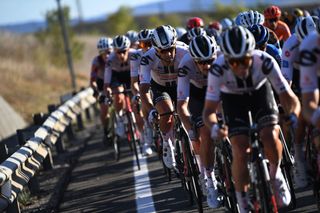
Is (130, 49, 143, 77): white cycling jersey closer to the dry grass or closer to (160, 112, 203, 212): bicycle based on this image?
(160, 112, 203, 212): bicycle

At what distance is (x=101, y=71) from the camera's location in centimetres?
1530

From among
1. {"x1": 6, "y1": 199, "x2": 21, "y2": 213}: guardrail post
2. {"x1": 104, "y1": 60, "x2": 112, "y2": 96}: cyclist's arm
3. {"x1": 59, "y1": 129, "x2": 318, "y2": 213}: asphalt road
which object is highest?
{"x1": 104, "y1": 60, "x2": 112, "y2": 96}: cyclist's arm

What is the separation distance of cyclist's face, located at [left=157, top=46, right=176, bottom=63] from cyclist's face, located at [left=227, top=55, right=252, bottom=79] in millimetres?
2853

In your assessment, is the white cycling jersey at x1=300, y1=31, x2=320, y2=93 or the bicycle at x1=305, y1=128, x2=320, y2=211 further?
the bicycle at x1=305, y1=128, x2=320, y2=211

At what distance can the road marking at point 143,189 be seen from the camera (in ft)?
29.8

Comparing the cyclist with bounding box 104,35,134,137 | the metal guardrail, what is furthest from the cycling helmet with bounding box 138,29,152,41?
the metal guardrail

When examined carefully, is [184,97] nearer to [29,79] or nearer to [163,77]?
[163,77]

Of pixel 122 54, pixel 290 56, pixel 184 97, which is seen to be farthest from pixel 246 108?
pixel 122 54

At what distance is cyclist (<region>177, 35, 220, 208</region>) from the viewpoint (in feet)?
25.6

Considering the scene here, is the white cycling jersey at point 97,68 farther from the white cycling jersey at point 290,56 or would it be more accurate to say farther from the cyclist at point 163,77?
the white cycling jersey at point 290,56

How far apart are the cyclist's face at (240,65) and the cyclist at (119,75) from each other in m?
6.72

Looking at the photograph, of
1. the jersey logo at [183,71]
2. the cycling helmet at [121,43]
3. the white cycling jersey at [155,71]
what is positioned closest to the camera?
the jersey logo at [183,71]

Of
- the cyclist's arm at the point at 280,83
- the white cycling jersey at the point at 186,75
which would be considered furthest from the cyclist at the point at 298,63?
the white cycling jersey at the point at 186,75

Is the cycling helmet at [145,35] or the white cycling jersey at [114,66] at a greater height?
the cycling helmet at [145,35]
